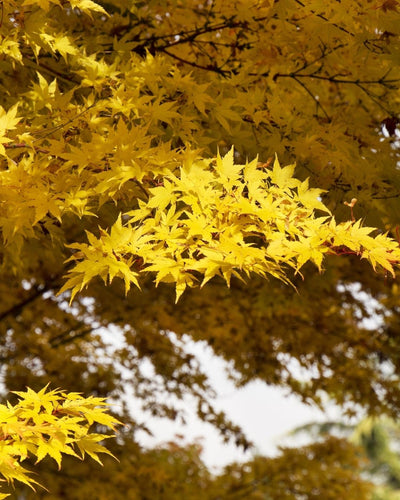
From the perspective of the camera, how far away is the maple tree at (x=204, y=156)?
2.37 m

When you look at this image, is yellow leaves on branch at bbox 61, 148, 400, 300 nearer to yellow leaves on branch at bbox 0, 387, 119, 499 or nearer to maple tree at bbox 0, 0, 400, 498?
maple tree at bbox 0, 0, 400, 498

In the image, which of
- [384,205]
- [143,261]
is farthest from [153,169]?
[384,205]

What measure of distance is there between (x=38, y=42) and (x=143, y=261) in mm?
1278

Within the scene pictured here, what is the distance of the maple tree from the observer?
2.37 meters

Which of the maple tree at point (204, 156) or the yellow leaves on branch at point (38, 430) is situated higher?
the maple tree at point (204, 156)

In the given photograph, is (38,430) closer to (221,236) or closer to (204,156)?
(221,236)

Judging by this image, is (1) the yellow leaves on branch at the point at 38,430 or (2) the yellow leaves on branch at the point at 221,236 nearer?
(1) the yellow leaves on branch at the point at 38,430

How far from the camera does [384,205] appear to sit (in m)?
3.64

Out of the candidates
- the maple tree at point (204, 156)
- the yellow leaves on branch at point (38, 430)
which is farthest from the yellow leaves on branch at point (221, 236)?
the yellow leaves on branch at point (38, 430)

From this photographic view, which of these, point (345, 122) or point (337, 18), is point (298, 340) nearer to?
point (345, 122)

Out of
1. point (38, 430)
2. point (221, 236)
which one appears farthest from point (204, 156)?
point (38, 430)

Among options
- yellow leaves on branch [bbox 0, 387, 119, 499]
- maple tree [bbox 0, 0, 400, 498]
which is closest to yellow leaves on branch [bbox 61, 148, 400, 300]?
maple tree [bbox 0, 0, 400, 498]

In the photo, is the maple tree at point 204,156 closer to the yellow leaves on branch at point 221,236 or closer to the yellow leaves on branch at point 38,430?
the yellow leaves on branch at point 221,236

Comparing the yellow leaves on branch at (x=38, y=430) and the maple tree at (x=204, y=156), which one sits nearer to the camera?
the yellow leaves on branch at (x=38, y=430)
